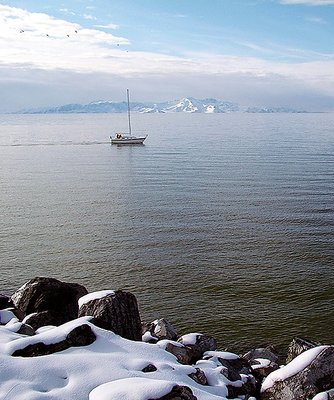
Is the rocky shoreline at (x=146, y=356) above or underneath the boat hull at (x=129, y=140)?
underneath

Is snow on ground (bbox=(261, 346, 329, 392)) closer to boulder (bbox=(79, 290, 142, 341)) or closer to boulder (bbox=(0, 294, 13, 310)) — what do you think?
boulder (bbox=(79, 290, 142, 341))

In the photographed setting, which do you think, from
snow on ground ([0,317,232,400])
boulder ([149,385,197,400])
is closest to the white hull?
snow on ground ([0,317,232,400])

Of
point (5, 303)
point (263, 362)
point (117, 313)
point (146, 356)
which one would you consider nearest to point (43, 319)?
point (5, 303)

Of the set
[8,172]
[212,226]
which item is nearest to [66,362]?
[212,226]

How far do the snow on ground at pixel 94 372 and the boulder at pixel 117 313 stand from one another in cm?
89

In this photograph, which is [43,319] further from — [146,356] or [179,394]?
[179,394]

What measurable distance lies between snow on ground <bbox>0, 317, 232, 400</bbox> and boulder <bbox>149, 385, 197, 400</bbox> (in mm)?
92

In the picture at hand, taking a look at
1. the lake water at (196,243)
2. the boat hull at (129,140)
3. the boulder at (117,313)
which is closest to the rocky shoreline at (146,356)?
the boulder at (117,313)

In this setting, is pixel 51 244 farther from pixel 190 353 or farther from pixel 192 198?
pixel 190 353

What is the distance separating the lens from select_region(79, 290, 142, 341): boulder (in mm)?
12531

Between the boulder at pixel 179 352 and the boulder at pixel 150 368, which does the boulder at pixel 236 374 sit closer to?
the boulder at pixel 179 352

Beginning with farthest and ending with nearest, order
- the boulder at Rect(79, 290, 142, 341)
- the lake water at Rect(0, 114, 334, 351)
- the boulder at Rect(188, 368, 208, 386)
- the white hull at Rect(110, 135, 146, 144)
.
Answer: the white hull at Rect(110, 135, 146, 144), the lake water at Rect(0, 114, 334, 351), the boulder at Rect(79, 290, 142, 341), the boulder at Rect(188, 368, 208, 386)

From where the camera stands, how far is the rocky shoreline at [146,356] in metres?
8.92

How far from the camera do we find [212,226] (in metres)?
33.8
